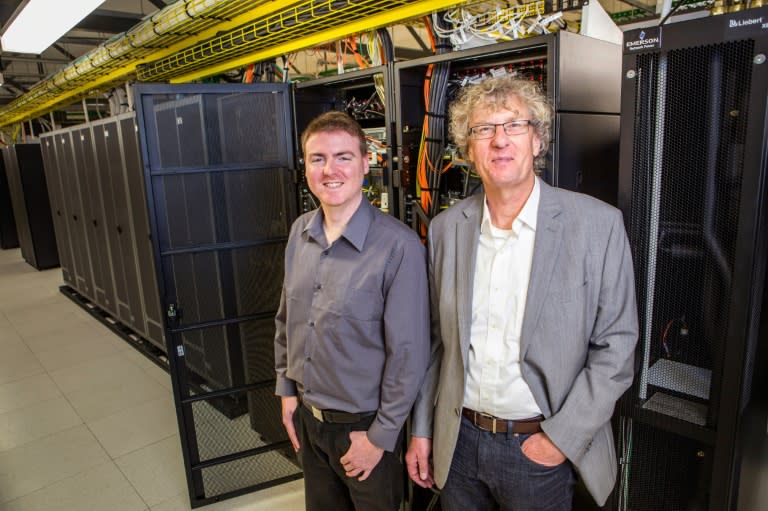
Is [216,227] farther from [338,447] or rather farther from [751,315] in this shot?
[751,315]

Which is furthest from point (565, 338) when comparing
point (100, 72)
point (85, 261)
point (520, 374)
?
point (85, 261)

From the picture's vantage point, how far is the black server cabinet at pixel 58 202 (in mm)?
6273

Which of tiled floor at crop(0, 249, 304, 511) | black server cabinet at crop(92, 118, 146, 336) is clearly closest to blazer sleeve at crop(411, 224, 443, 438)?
tiled floor at crop(0, 249, 304, 511)

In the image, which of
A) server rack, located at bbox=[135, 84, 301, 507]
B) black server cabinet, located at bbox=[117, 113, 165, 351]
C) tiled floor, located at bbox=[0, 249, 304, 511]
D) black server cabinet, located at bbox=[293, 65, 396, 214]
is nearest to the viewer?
black server cabinet, located at bbox=[293, 65, 396, 214]

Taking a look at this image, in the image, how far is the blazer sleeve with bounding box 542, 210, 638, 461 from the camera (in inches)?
47.0

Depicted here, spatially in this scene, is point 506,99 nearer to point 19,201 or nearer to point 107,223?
point 107,223

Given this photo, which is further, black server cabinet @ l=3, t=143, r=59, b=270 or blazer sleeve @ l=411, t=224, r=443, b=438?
black server cabinet @ l=3, t=143, r=59, b=270

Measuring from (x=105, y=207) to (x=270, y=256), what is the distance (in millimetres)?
3221

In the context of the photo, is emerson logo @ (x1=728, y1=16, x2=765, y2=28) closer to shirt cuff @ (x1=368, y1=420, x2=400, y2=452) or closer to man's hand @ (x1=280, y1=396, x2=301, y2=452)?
shirt cuff @ (x1=368, y1=420, x2=400, y2=452)

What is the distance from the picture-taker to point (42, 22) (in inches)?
117

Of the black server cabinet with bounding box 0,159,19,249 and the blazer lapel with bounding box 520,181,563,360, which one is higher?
the blazer lapel with bounding box 520,181,563,360

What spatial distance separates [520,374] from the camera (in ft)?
4.09

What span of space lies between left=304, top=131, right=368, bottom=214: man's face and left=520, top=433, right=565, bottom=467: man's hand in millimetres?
817

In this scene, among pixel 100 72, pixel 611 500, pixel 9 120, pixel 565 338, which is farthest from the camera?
pixel 9 120
